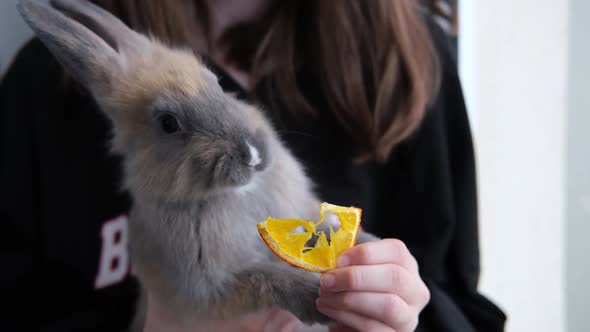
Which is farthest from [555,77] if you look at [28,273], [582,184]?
[28,273]

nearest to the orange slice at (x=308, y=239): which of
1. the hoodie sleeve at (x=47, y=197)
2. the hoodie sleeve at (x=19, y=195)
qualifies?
the hoodie sleeve at (x=47, y=197)

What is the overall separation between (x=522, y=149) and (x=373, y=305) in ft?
1.72

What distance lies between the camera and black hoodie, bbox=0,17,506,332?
0.73 m

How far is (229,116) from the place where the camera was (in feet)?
1.34

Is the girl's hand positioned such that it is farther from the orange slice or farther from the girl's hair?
the girl's hair

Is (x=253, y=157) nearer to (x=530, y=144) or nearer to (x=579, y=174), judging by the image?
(x=579, y=174)

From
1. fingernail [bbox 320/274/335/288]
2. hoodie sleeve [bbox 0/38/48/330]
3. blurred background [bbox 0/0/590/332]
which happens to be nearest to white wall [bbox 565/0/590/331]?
blurred background [bbox 0/0/590/332]

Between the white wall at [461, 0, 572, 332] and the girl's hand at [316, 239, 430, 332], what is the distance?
0.23 m

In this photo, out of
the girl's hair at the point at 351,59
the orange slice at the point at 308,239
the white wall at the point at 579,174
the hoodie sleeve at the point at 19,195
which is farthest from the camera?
the hoodie sleeve at the point at 19,195

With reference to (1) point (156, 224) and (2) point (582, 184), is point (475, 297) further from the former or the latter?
(1) point (156, 224)

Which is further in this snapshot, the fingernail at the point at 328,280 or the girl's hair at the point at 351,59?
the girl's hair at the point at 351,59

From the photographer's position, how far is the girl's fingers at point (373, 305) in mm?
365

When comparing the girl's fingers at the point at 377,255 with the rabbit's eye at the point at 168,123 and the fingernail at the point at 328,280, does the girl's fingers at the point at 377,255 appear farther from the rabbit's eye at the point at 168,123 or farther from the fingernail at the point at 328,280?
the rabbit's eye at the point at 168,123

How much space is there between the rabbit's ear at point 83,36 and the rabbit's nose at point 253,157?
162 millimetres
